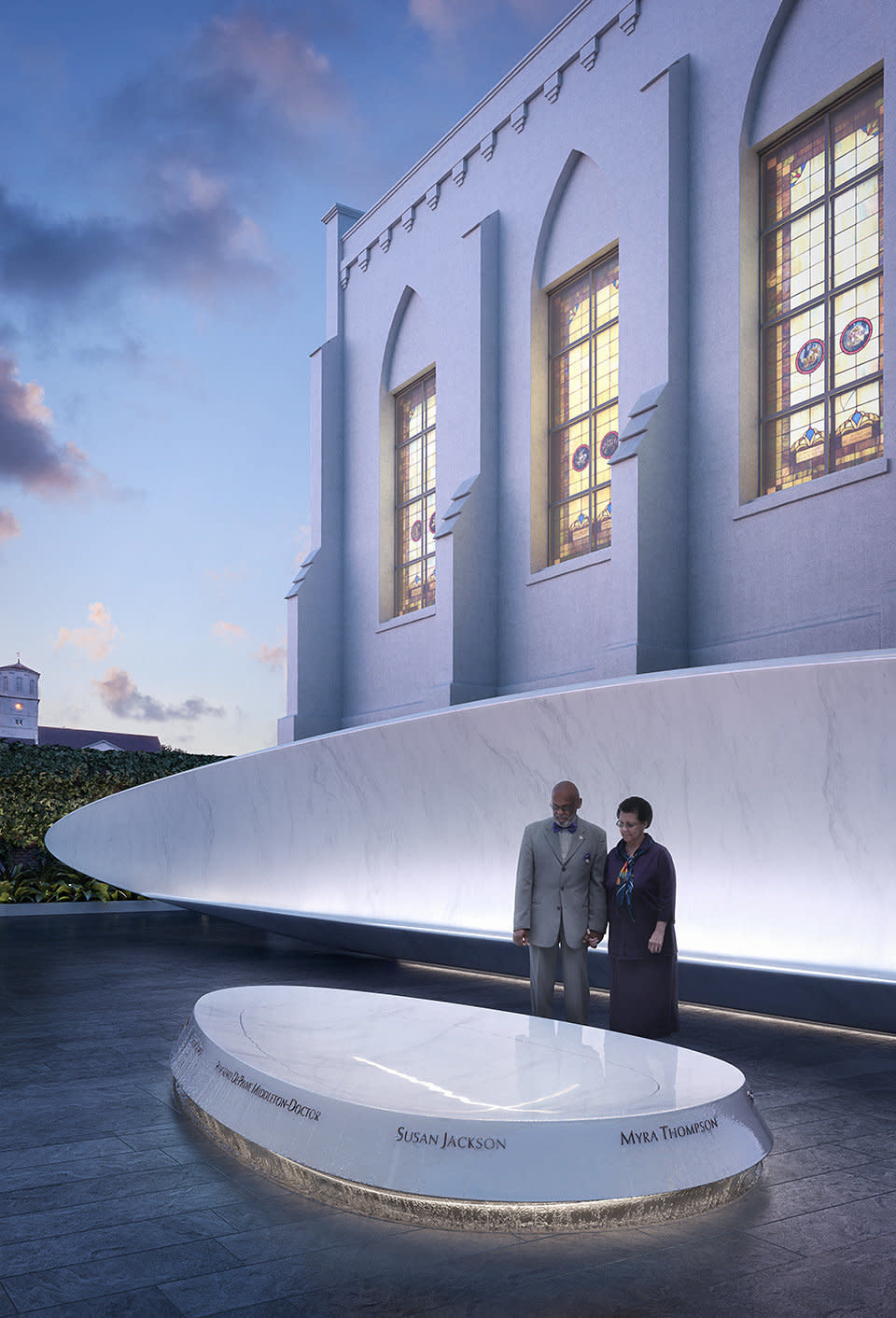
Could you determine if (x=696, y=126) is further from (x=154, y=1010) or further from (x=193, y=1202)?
(x=193, y=1202)

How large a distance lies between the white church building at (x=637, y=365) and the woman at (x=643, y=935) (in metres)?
7.59

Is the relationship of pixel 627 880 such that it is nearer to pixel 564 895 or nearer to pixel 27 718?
pixel 564 895

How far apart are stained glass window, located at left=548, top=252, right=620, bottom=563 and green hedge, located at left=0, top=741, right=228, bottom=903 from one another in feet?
28.5

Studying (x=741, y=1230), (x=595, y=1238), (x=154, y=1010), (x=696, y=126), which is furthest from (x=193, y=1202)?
(x=696, y=126)

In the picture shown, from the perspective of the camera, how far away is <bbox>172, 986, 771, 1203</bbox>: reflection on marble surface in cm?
322

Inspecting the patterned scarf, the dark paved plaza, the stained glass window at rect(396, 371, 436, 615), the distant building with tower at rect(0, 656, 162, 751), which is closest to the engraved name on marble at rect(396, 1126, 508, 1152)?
the dark paved plaza

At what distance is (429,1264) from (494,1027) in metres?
1.95

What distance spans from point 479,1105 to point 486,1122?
0.25 meters

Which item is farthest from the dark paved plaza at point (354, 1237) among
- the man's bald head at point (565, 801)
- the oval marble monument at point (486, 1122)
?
the man's bald head at point (565, 801)

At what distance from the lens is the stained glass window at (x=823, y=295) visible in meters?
13.3

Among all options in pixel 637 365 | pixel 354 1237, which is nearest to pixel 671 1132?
pixel 354 1237

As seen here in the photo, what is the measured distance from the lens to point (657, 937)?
17.6 ft

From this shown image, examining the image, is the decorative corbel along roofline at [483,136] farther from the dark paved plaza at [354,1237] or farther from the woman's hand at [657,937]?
the dark paved plaza at [354,1237]

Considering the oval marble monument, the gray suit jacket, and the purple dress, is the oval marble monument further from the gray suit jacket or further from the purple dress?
the gray suit jacket
